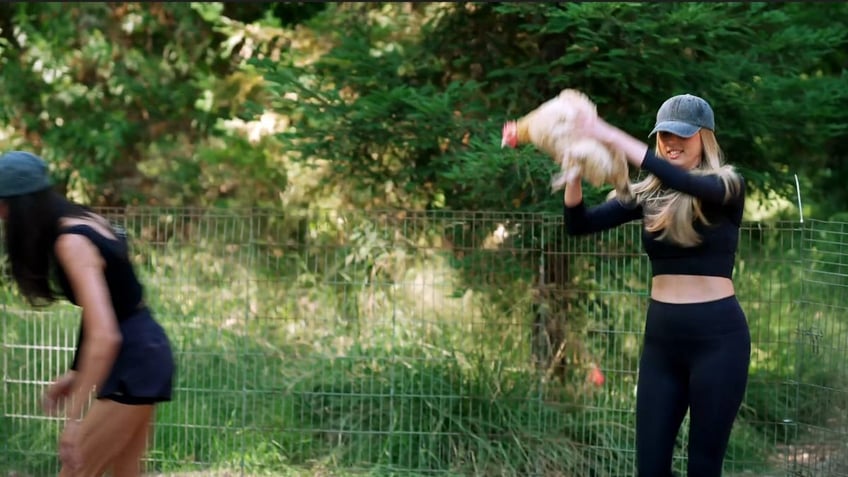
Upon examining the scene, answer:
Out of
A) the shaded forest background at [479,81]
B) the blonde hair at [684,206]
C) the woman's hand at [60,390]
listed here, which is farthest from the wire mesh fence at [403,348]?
the woman's hand at [60,390]

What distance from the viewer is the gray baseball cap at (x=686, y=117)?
3.62 m

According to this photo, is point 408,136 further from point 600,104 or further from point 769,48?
point 769,48

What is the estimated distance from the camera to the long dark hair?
3336 millimetres

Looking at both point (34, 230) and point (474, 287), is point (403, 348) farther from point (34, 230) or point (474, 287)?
point (34, 230)

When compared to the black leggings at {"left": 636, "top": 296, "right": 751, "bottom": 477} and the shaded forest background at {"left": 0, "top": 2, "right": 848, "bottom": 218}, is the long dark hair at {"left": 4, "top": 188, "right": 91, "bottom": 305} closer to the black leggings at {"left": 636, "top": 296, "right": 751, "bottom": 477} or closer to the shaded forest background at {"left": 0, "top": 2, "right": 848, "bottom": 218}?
the black leggings at {"left": 636, "top": 296, "right": 751, "bottom": 477}

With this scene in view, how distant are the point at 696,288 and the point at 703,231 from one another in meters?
0.21

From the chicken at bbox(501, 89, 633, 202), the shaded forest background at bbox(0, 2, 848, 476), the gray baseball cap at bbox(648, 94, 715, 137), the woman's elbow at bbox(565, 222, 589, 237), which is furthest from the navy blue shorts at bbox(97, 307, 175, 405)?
the shaded forest background at bbox(0, 2, 848, 476)

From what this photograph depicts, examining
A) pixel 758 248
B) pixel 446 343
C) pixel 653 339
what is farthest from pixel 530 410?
pixel 653 339

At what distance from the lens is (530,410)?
6570 mm

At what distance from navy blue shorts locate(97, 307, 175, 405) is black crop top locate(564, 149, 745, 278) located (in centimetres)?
179

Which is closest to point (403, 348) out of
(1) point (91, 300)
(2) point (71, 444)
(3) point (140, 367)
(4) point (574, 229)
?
(4) point (574, 229)

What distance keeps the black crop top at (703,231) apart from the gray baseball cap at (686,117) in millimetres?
221

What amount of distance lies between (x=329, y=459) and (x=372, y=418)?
38cm

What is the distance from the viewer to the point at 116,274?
3.41 metres
